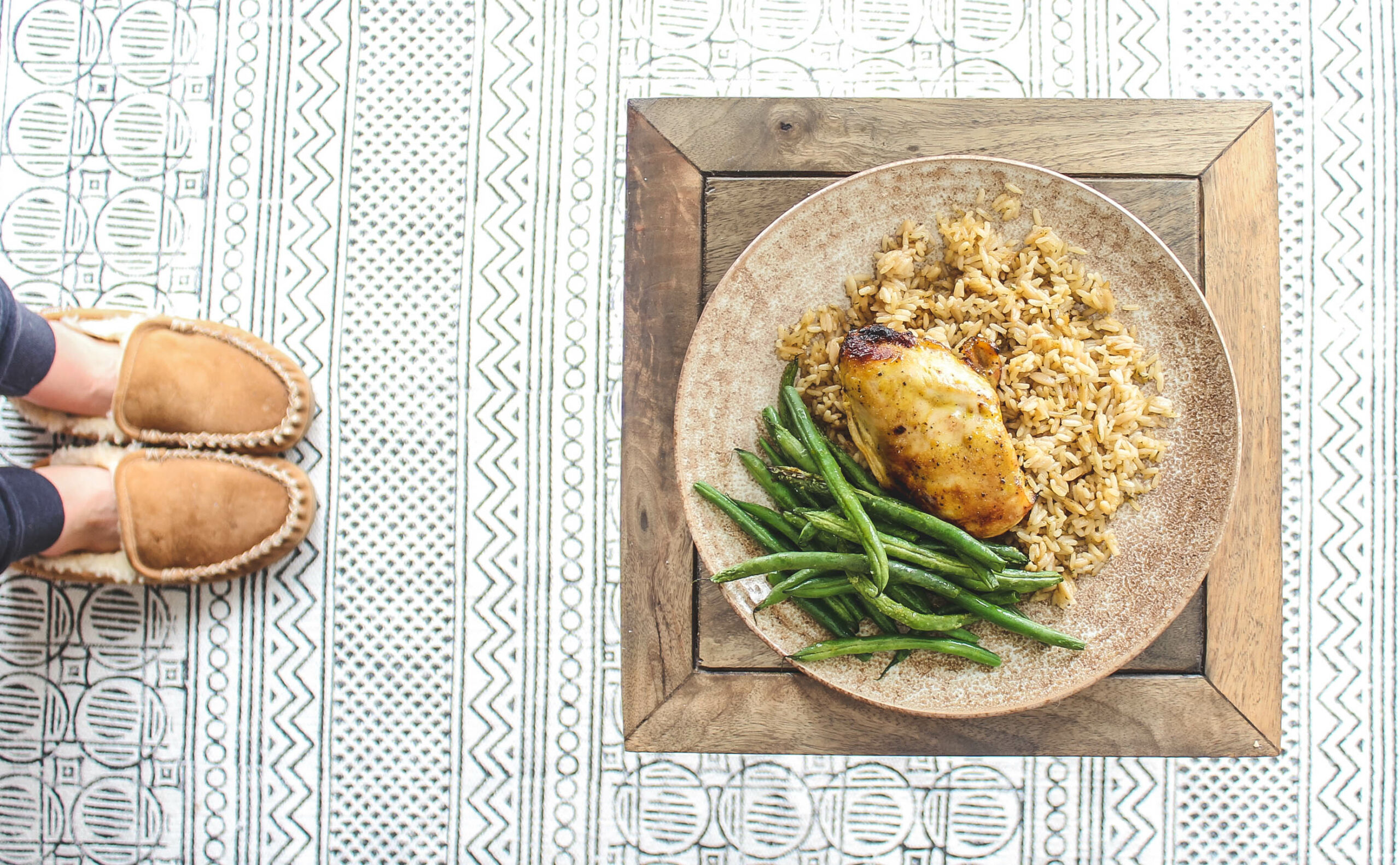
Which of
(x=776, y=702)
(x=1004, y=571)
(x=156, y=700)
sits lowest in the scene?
(x=156, y=700)

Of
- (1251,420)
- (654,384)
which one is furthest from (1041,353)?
(654,384)

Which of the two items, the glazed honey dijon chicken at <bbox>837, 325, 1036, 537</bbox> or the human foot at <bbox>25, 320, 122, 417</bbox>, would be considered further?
the human foot at <bbox>25, 320, 122, 417</bbox>

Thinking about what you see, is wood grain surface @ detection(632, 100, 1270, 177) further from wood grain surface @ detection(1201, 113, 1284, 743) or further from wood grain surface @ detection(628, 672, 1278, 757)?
wood grain surface @ detection(628, 672, 1278, 757)

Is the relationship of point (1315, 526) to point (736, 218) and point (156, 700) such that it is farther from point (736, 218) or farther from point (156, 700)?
point (156, 700)

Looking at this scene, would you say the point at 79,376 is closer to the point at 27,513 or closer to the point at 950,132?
the point at 27,513

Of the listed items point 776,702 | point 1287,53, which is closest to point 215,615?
point 776,702

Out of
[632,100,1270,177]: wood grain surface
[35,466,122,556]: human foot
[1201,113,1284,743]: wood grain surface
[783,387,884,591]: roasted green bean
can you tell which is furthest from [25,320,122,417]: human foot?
[1201,113,1284,743]: wood grain surface
